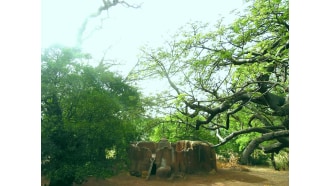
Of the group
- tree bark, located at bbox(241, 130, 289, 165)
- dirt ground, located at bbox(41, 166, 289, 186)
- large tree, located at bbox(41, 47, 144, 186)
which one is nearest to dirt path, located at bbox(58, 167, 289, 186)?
dirt ground, located at bbox(41, 166, 289, 186)

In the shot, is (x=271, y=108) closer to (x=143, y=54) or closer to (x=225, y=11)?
(x=225, y=11)

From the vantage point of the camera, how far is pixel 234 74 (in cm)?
584

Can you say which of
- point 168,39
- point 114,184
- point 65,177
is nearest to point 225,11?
point 168,39

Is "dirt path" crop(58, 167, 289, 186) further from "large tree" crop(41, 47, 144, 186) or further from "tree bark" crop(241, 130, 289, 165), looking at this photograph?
"large tree" crop(41, 47, 144, 186)

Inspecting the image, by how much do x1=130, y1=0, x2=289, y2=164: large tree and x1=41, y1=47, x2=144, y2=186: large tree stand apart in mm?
525

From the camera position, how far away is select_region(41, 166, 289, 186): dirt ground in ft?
17.6

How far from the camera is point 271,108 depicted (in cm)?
572

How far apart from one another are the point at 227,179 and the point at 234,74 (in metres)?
1.59

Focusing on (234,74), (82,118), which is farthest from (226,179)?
(82,118)

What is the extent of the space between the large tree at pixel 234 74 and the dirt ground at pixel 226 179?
0.25m

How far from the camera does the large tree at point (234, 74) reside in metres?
5.61

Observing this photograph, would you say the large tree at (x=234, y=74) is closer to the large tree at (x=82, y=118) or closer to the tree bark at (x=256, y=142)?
the tree bark at (x=256, y=142)

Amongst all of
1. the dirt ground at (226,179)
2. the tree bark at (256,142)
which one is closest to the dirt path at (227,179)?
the dirt ground at (226,179)
